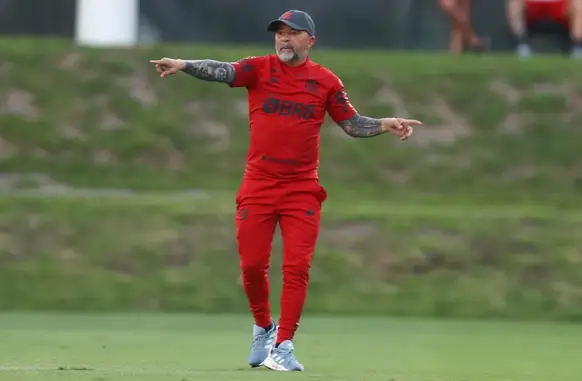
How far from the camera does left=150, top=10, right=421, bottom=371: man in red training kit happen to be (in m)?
9.16

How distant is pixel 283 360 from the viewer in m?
9.15

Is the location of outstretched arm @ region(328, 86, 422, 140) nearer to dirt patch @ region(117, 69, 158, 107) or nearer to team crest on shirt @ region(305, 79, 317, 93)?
team crest on shirt @ region(305, 79, 317, 93)

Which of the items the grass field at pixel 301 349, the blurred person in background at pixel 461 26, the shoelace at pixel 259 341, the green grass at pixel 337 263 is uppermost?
the blurred person in background at pixel 461 26

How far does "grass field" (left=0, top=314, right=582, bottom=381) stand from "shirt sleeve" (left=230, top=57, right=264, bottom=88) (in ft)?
5.54

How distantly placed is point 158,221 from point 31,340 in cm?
367

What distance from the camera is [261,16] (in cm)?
2109

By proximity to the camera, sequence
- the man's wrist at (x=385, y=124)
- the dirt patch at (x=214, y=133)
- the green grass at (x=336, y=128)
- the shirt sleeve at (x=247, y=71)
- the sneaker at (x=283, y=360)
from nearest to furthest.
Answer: the sneaker at (x=283, y=360) → the shirt sleeve at (x=247, y=71) → the man's wrist at (x=385, y=124) → the green grass at (x=336, y=128) → the dirt patch at (x=214, y=133)

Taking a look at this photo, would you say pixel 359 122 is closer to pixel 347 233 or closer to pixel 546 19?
pixel 347 233

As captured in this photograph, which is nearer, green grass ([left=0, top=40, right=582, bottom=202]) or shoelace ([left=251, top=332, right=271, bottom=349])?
shoelace ([left=251, top=332, right=271, bottom=349])

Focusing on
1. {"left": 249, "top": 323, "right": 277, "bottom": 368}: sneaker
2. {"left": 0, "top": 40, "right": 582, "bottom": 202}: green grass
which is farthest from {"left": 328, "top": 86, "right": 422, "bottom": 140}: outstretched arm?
{"left": 0, "top": 40, "right": 582, "bottom": 202}: green grass

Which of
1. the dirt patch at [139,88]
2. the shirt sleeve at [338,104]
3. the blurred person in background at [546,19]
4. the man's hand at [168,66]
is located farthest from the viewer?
→ the blurred person in background at [546,19]

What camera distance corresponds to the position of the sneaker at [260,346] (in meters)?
9.45

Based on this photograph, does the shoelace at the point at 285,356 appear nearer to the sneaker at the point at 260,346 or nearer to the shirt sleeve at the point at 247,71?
the sneaker at the point at 260,346

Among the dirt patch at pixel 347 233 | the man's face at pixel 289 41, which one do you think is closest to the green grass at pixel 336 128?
the dirt patch at pixel 347 233
